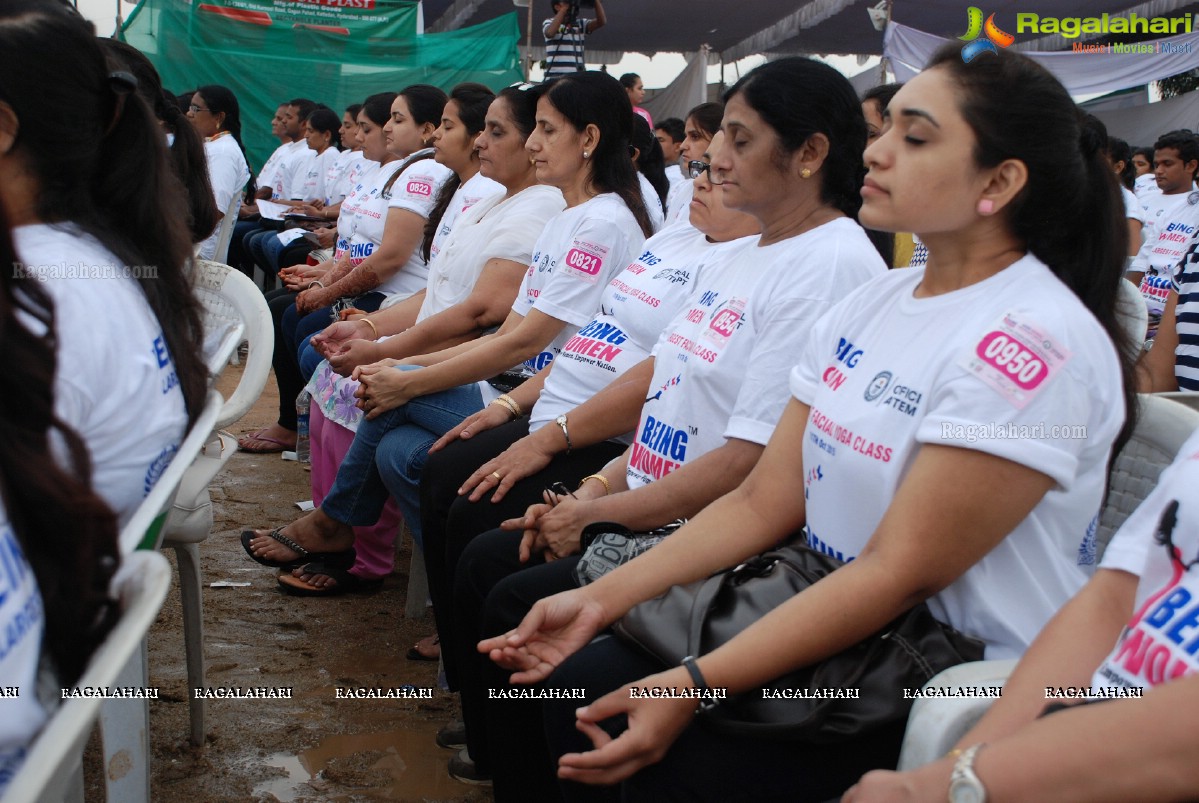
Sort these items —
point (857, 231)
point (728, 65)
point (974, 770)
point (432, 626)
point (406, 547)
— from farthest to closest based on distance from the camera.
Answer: point (728, 65), point (406, 547), point (432, 626), point (857, 231), point (974, 770)

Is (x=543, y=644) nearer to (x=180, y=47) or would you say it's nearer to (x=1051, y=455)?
(x=1051, y=455)

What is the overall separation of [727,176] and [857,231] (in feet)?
0.97

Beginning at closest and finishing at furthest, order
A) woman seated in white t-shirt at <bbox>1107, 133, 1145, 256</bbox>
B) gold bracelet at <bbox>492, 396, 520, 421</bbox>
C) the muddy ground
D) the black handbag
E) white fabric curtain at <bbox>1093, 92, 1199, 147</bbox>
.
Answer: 1. the black handbag
2. the muddy ground
3. gold bracelet at <bbox>492, 396, 520, 421</bbox>
4. woman seated in white t-shirt at <bbox>1107, 133, 1145, 256</bbox>
5. white fabric curtain at <bbox>1093, 92, 1199, 147</bbox>

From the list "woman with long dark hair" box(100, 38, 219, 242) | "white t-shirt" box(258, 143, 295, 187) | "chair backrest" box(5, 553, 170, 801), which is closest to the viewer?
"chair backrest" box(5, 553, 170, 801)

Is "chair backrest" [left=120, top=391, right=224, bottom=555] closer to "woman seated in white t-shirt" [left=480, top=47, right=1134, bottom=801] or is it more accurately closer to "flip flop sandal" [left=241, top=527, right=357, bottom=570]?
"woman seated in white t-shirt" [left=480, top=47, right=1134, bottom=801]

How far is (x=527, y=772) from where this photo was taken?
2092mm

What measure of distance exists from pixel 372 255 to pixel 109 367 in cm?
315

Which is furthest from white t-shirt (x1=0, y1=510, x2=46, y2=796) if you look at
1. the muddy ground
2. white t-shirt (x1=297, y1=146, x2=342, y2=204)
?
white t-shirt (x1=297, y1=146, x2=342, y2=204)

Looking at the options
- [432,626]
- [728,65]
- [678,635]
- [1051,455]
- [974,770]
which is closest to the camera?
[974,770]

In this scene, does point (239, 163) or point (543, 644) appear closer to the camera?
point (543, 644)

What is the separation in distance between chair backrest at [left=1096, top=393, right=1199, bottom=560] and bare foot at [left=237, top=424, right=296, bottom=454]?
13.9ft

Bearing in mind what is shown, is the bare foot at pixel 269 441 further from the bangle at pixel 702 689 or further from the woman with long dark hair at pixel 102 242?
the bangle at pixel 702 689

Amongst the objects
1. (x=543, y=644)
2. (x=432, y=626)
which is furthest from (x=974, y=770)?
(x=432, y=626)

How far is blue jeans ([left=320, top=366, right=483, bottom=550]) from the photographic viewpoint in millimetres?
3154
